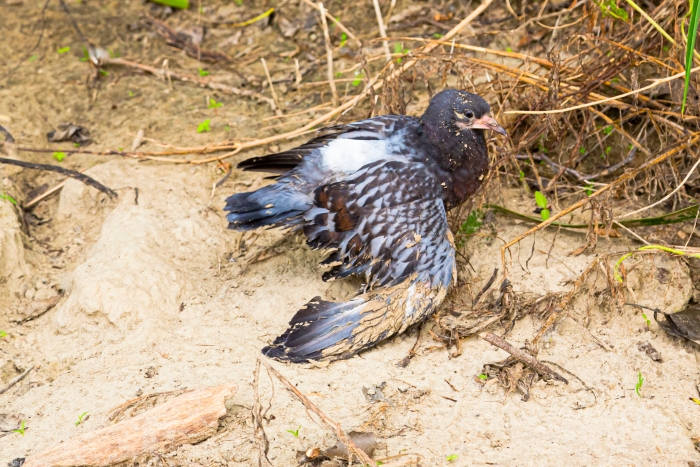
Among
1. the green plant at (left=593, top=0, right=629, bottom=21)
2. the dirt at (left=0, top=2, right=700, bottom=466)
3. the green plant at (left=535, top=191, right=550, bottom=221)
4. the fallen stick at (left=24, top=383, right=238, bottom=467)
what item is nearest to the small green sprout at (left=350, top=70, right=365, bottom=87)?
the dirt at (left=0, top=2, right=700, bottom=466)

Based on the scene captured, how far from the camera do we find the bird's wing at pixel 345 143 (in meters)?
4.05

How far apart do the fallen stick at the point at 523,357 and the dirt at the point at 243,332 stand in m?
0.06

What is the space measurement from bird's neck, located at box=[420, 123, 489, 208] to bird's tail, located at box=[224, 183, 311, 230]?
2.39 ft

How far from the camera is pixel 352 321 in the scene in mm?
3703

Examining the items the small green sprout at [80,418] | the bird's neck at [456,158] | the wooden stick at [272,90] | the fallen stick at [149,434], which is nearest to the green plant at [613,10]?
the bird's neck at [456,158]

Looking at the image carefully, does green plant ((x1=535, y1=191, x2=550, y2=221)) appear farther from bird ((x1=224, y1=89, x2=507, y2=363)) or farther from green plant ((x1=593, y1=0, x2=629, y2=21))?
green plant ((x1=593, y1=0, x2=629, y2=21))

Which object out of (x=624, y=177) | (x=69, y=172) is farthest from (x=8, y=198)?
(x=624, y=177)

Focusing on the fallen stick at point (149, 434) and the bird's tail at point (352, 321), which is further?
the bird's tail at point (352, 321)

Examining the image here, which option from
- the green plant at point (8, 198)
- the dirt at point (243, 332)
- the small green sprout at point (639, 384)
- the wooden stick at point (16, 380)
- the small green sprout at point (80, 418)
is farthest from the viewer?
the green plant at point (8, 198)

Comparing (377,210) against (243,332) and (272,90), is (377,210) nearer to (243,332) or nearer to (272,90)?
(243,332)

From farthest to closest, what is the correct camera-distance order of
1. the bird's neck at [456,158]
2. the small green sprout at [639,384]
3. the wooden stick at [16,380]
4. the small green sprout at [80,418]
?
the bird's neck at [456,158] < the wooden stick at [16,380] < the small green sprout at [639,384] < the small green sprout at [80,418]

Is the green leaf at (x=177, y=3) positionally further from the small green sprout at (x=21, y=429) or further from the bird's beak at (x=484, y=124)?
the small green sprout at (x=21, y=429)

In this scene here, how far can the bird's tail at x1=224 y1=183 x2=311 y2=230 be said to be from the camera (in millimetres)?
4023

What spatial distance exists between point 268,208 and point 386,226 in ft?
2.17
